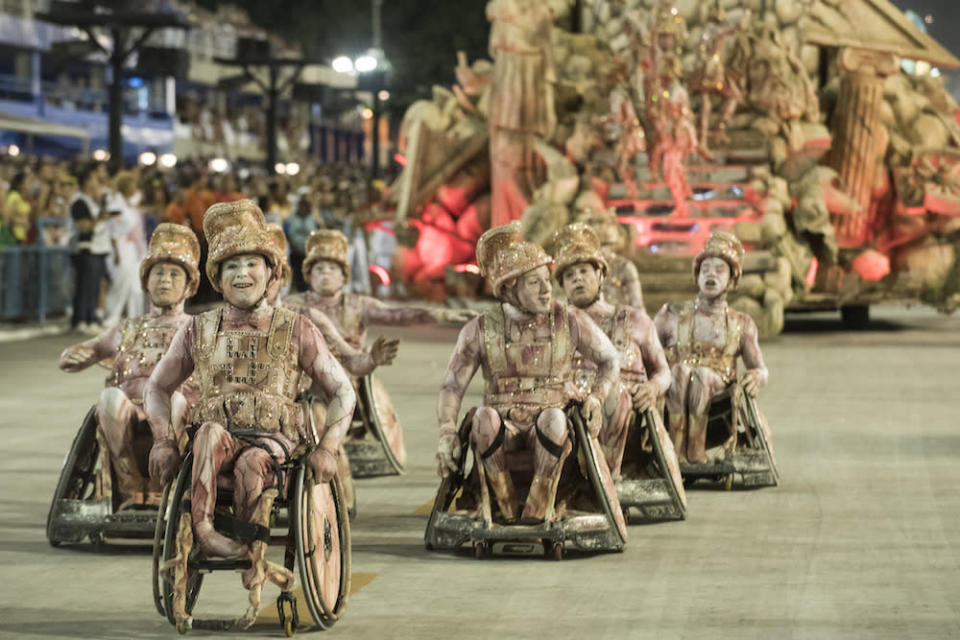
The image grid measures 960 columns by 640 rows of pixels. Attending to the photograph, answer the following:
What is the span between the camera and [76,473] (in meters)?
9.99

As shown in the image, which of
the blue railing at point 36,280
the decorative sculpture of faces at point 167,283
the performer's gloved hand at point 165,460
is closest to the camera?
the performer's gloved hand at point 165,460

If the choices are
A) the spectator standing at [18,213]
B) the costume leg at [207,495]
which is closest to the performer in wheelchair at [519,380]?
the costume leg at [207,495]

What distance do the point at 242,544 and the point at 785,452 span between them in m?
6.94

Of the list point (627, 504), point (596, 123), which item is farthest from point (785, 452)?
point (596, 123)

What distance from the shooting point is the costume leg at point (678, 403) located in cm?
1206

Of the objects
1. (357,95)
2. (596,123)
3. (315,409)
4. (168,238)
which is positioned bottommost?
(315,409)

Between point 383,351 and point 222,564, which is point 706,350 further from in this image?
point 222,564

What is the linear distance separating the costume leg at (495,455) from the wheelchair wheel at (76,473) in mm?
1968

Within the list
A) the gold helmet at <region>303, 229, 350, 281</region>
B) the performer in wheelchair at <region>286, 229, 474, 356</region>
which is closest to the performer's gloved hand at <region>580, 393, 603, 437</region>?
the performer in wheelchair at <region>286, 229, 474, 356</region>

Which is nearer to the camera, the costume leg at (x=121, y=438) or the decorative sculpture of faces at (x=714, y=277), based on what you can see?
the costume leg at (x=121, y=438)

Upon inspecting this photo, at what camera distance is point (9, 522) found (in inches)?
427

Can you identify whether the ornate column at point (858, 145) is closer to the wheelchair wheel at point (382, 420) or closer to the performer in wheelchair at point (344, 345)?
the wheelchair wheel at point (382, 420)

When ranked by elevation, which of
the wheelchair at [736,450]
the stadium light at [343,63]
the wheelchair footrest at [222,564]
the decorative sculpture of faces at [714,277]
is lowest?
the wheelchair footrest at [222,564]

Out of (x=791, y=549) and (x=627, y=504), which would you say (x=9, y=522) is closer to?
(x=627, y=504)
